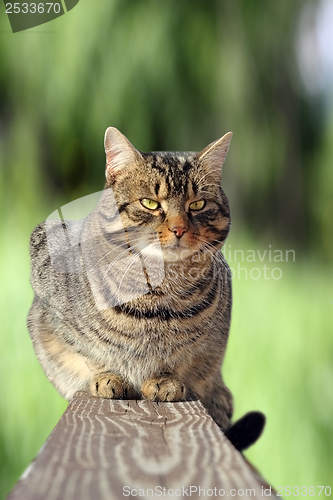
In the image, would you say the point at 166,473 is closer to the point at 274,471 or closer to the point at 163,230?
the point at 163,230

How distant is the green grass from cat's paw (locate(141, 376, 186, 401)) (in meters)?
0.40

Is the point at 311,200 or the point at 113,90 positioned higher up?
the point at 113,90

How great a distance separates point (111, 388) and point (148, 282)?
8.4 inches

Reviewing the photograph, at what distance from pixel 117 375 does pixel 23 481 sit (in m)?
0.50

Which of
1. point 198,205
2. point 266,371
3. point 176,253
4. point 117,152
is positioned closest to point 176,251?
point 176,253

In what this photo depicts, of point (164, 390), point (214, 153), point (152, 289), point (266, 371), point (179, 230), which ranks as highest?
point (214, 153)

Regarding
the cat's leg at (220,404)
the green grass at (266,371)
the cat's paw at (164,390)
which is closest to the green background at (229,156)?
the green grass at (266,371)

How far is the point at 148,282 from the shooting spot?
921mm

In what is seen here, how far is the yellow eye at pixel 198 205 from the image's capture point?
930 mm

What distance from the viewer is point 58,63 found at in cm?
147

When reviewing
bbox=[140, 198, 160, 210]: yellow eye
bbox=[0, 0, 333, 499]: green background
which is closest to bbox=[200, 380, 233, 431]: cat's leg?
bbox=[0, 0, 333, 499]: green background

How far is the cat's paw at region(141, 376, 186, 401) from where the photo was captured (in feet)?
2.73

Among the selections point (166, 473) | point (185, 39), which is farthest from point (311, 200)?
point (166, 473)

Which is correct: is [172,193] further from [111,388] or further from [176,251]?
[111,388]
